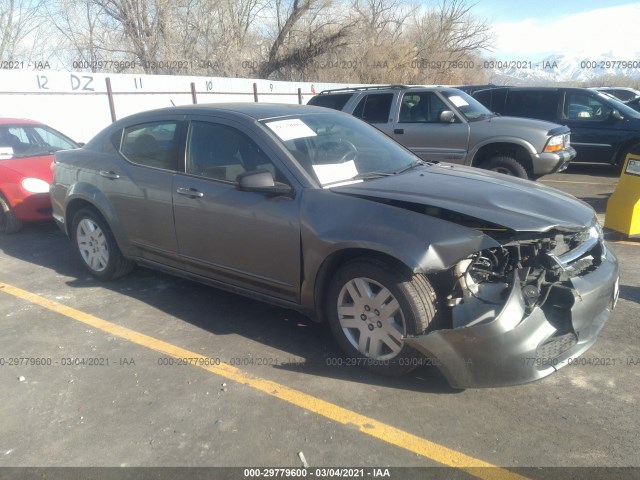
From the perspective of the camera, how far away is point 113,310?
14.8 ft

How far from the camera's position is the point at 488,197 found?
338 cm

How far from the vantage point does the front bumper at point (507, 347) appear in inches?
110

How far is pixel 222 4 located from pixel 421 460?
27604mm

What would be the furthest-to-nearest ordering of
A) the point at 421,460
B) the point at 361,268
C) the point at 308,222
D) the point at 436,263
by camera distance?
1. the point at 308,222
2. the point at 361,268
3. the point at 436,263
4. the point at 421,460

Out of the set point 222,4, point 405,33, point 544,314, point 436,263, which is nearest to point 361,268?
point 436,263

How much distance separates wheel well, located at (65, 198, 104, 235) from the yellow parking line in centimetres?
122

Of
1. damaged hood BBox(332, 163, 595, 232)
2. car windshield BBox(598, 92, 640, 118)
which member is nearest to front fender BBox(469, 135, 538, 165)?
car windshield BBox(598, 92, 640, 118)

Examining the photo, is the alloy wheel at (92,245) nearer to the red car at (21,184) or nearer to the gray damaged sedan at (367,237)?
the gray damaged sedan at (367,237)

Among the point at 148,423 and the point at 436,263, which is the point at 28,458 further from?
the point at 436,263

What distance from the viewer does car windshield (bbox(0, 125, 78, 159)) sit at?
7.21 metres

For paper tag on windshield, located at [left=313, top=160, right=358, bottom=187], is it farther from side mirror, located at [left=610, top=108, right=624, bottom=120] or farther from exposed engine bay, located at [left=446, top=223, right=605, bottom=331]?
side mirror, located at [left=610, top=108, right=624, bottom=120]

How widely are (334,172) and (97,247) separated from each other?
2.71 metres

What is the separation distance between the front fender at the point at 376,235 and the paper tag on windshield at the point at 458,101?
565 centimetres

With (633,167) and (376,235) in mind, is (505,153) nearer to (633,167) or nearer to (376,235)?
(633,167)
